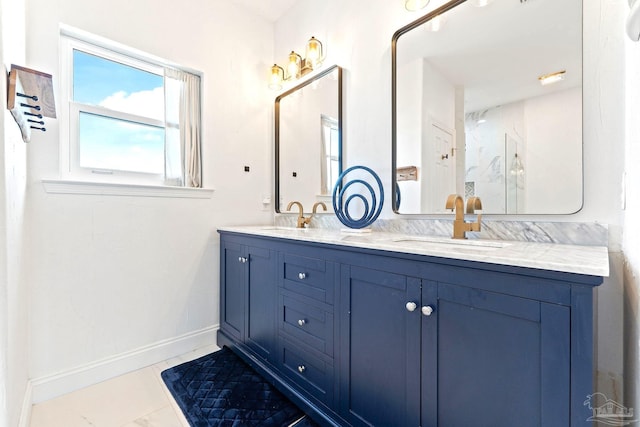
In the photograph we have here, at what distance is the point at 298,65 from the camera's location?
2.38 metres

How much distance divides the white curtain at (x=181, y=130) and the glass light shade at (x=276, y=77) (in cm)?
65

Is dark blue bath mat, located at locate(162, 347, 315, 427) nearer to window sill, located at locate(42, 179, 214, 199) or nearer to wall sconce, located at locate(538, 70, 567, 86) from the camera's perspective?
window sill, located at locate(42, 179, 214, 199)

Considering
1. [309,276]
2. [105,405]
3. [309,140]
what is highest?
[309,140]

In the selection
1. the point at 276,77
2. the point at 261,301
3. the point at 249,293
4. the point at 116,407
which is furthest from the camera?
the point at 276,77

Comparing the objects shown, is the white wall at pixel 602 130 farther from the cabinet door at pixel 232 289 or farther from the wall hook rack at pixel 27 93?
the wall hook rack at pixel 27 93

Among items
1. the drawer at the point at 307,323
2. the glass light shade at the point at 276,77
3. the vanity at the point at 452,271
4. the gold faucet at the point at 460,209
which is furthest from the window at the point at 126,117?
the gold faucet at the point at 460,209

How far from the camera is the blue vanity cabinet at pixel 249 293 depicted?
1740 mm

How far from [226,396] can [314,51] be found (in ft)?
7.69

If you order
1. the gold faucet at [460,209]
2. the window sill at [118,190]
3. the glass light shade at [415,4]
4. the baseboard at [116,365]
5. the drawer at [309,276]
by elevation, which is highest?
the glass light shade at [415,4]

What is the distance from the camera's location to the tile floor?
Result: 1.43 m

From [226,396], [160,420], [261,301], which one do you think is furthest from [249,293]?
[160,420]

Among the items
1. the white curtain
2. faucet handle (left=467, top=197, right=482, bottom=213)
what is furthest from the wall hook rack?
faucet handle (left=467, top=197, right=482, bottom=213)

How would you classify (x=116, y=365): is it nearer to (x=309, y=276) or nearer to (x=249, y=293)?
(x=249, y=293)

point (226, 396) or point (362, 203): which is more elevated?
point (362, 203)
